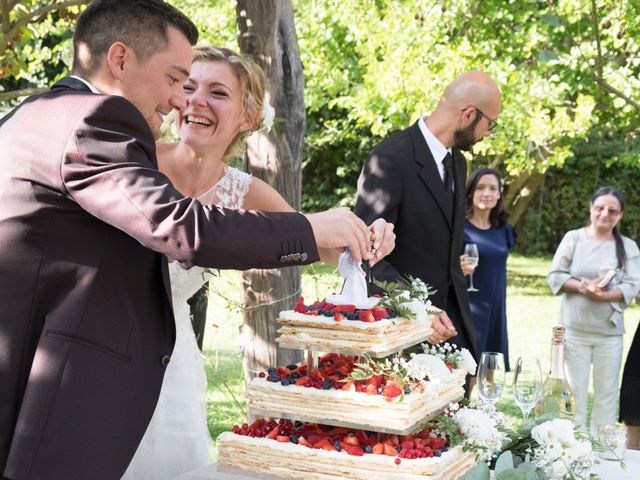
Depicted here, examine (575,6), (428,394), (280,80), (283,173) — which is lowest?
(428,394)

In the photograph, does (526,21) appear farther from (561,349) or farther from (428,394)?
(428,394)

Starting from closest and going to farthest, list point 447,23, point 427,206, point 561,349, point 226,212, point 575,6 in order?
point 226,212 → point 561,349 → point 427,206 → point 575,6 → point 447,23

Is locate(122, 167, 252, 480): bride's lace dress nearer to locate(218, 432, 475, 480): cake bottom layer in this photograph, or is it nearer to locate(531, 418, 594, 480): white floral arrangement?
locate(218, 432, 475, 480): cake bottom layer

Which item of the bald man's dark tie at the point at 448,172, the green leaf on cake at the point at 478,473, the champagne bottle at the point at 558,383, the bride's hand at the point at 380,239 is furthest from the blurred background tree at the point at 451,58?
the green leaf on cake at the point at 478,473

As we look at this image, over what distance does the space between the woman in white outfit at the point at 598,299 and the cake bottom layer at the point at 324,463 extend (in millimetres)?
4756

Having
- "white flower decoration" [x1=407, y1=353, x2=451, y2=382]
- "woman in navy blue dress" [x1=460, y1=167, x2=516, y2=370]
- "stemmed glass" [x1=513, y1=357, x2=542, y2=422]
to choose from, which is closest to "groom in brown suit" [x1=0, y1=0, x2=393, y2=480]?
"white flower decoration" [x1=407, y1=353, x2=451, y2=382]

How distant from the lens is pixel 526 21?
11219 mm

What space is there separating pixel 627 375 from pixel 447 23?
8302mm

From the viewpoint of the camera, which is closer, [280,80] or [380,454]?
[380,454]

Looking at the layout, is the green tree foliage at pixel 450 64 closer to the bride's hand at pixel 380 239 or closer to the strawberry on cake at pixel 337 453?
the bride's hand at pixel 380 239

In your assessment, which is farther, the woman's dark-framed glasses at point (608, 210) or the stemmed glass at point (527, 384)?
the woman's dark-framed glasses at point (608, 210)

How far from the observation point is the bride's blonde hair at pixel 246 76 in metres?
3.26

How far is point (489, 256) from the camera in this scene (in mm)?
7312

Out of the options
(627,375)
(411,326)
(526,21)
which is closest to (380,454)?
(411,326)
